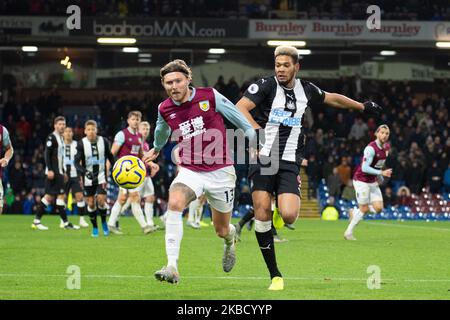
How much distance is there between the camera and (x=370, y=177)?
20188mm

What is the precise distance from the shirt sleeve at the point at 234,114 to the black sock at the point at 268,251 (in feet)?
3.57

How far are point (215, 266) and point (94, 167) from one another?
7.36 m

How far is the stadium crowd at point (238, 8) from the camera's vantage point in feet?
125

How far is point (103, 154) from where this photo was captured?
19.9 metres

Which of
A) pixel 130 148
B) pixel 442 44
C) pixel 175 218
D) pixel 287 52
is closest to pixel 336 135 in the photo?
pixel 442 44

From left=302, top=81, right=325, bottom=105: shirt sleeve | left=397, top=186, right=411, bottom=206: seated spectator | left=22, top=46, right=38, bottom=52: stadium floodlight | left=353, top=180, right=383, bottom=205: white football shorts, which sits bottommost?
left=397, top=186, right=411, bottom=206: seated spectator

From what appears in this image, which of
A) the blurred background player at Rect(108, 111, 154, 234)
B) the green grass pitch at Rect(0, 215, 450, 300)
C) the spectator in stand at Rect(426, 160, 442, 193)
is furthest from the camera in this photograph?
the spectator in stand at Rect(426, 160, 442, 193)

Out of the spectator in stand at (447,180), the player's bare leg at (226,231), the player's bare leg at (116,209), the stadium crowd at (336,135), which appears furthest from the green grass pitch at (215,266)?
the spectator in stand at (447,180)

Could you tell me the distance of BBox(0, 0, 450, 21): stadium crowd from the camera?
38094 millimetres

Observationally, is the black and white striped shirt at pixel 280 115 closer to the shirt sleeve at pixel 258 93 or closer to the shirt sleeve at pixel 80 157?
the shirt sleeve at pixel 258 93

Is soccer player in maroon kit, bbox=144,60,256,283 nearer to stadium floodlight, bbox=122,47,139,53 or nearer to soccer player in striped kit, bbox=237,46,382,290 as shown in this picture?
soccer player in striped kit, bbox=237,46,382,290

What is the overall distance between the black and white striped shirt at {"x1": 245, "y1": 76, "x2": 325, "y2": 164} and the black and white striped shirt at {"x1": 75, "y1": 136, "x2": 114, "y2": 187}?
9.65 m

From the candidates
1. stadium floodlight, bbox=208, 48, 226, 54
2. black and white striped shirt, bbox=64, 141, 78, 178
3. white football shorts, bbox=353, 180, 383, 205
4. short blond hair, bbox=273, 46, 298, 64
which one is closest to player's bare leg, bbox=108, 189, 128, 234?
black and white striped shirt, bbox=64, 141, 78, 178
